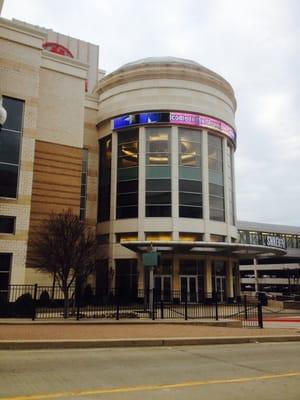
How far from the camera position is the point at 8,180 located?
3055cm

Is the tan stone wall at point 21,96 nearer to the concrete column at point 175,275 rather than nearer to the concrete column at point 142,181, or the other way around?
the concrete column at point 142,181

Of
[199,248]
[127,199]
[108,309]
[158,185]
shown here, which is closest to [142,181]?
[158,185]

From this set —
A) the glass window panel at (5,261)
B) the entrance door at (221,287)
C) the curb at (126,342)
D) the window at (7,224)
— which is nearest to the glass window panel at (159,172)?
the entrance door at (221,287)

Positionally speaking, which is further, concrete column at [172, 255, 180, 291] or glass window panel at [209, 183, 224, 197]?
glass window panel at [209, 183, 224, 197]

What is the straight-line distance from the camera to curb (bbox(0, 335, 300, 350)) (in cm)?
1154

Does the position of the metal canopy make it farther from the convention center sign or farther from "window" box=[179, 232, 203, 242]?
the convention center sign

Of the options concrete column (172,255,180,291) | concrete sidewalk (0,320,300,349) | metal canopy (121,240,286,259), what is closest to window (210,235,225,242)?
metal canopy (121,240,286,259)

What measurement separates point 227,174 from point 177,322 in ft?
93.8

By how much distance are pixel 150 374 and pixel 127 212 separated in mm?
33526

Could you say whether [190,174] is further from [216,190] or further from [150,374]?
[150,374]

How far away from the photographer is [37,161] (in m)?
35.8

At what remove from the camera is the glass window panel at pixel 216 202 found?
140ft

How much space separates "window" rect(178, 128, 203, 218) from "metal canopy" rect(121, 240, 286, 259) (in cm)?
390

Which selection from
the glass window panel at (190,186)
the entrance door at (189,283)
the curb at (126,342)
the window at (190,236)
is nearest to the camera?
the curb at (126,342)
